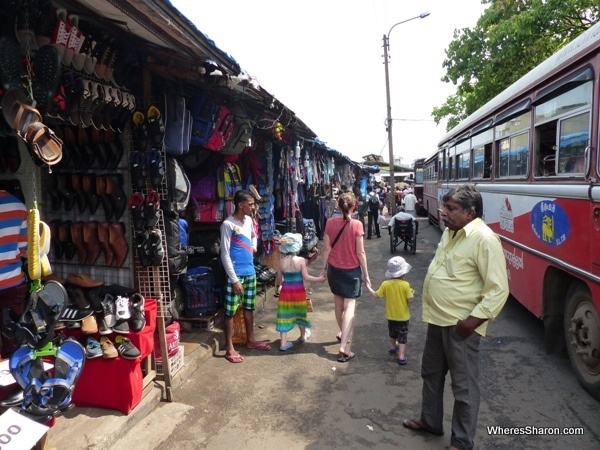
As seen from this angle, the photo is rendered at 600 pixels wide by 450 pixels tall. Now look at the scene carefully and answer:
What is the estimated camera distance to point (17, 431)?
227cm

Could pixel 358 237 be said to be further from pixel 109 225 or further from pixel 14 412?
pixel 14 412

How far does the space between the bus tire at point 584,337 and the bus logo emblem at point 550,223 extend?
1.65 ft

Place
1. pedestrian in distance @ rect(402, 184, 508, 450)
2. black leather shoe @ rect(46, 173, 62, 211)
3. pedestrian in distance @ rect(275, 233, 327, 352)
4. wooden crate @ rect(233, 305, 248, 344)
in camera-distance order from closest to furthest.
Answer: pedestrian in distance @ rect(402, 184, 508, 450) → black leather shoe @ rect(46, 173, 62, 211) → pedestrian in distance @ rect(275, 233, 327, 352) → wooden crate @ rect(233, 305, 248, 344)

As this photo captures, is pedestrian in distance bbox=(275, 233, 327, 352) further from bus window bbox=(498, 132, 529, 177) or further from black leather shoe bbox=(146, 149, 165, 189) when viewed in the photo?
bus window bbox=(498, 132, 529, 177)

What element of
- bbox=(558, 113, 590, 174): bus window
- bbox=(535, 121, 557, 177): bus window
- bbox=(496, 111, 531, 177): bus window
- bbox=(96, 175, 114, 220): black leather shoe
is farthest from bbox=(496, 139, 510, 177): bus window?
bbox=(96, 175, 114, 220): black leather shoe

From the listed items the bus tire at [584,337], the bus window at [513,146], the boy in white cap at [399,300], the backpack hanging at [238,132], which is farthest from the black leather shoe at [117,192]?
the bus window at [513,146]

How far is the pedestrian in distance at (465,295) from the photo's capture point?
9.01 ft

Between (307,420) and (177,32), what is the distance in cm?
306

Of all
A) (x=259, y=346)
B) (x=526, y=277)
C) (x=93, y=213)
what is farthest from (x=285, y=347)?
(x=526, y=277)

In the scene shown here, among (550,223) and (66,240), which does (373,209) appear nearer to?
(550,223)

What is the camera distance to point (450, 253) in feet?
9.76

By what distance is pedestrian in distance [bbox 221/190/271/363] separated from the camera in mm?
4668

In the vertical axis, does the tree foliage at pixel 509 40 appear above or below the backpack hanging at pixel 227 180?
above

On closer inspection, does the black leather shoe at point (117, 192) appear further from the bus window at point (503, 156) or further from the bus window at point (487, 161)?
the bus window at point (487, 161)
